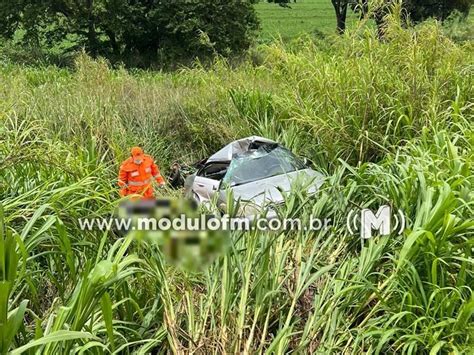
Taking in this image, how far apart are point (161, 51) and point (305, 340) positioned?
18323 mm

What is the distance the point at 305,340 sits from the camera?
2287 mm

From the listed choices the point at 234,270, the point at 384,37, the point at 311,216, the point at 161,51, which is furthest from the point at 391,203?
the point at 161,51

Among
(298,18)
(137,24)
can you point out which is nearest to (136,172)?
(137,24)

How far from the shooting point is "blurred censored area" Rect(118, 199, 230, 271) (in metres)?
2.51

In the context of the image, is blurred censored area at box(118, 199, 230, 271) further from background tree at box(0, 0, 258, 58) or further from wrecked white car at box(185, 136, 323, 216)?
background tree at box(0, 0, 258, 58)

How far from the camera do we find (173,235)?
2545 millimetres

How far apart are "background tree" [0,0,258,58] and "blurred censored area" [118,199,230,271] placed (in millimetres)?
15350

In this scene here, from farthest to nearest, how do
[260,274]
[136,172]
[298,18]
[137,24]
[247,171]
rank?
[298,18] < [137,24] < [247,171] < [136,172] < [260,274]

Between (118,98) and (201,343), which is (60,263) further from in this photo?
(118,98)

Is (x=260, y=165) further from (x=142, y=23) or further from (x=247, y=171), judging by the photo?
(x=142, y=23)

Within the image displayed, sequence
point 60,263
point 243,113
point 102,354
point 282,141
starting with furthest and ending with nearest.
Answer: point 243,113 < point 282,141 < point 60,263 < point 102,354

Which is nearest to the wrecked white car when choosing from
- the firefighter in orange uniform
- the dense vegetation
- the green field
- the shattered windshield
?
the shattered windshield

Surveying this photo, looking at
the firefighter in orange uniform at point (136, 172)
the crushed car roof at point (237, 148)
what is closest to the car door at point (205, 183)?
the crushed car roof at point (237, 148)

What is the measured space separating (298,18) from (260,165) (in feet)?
116
